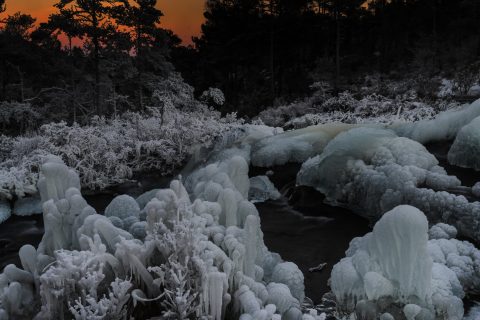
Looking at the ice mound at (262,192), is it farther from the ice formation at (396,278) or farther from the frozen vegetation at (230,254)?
the ice formation at (396,278)

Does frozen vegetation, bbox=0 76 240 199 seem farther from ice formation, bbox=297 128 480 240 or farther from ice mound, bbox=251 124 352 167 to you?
ice formation, bbox=297 128 480 240

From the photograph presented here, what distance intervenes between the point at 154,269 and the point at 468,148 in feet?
27.7

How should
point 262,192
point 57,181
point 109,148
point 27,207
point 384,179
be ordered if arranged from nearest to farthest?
point 57,181 < point 384,179 < point 262,192 < point 27,207 < point 109,148

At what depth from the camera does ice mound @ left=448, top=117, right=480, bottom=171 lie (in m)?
9.37

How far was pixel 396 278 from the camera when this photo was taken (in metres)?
4.88

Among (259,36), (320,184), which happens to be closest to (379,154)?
(320,184)

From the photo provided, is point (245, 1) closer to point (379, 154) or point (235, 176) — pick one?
point (379, 154)

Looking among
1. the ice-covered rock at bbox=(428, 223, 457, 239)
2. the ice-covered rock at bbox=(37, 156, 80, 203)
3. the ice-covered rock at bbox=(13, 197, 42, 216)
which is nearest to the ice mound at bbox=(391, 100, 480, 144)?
the ice-covered rock at bbox=(428, 223, 457, 239)

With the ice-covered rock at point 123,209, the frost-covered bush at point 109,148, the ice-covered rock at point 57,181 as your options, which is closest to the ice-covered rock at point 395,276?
the ice-covered rock at point 123,209

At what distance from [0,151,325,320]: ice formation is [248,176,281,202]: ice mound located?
7.02 meters

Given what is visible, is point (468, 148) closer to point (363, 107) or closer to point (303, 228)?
point (303, 228)

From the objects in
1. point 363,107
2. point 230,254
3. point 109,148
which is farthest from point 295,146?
point 230,254

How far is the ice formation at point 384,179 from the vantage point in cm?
773

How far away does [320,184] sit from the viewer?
36.4ft
